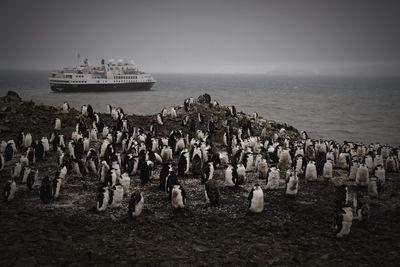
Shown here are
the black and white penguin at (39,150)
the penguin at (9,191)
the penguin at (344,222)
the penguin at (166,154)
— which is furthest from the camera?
the penguin at (166,154)

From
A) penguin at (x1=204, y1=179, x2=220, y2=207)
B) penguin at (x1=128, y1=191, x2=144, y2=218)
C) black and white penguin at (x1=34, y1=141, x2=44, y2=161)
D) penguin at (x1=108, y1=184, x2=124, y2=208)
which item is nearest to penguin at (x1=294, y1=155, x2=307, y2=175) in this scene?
penguin at (x1=204, y1=179, x2=220, y2=207)

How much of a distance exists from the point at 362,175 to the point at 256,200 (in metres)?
5.10

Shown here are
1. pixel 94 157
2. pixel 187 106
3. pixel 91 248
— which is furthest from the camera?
pixel 187 106

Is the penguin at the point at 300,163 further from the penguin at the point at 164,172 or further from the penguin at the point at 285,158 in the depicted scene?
the penguin at the point at 164,172

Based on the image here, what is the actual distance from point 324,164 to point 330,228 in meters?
4.91

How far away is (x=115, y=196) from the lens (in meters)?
11.9

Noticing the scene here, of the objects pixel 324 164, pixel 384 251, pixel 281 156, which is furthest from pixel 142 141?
pixel 384 251

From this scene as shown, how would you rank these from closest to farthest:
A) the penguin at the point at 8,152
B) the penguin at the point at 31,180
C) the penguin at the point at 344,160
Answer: the penguin at the point at 31,180
the penguin at the point at 8,152
the penguin at the point at 344,160

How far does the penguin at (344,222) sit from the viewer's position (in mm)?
10344

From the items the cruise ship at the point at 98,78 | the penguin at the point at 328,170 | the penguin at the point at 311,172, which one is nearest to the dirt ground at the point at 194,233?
the penguin at the point at 311,172

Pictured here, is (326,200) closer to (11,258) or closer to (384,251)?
(384,251)

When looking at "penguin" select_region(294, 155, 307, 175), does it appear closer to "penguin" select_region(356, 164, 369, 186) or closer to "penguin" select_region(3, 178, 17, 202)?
"penguin" select_region(356, 164, 369, 186)

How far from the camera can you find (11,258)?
8914 mm

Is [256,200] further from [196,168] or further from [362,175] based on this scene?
[362,175]
